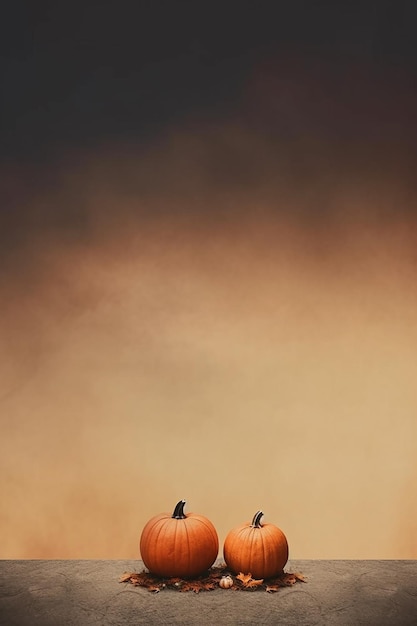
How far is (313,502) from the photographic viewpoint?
269 centimetres

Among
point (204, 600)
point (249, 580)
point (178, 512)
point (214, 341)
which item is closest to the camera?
point (204, 600)

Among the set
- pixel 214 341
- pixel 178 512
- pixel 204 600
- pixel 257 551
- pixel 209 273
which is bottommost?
pixel 204 600

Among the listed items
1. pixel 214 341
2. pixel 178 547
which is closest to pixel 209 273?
pixel 214 341

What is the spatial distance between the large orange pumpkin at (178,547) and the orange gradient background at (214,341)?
18.4 inches

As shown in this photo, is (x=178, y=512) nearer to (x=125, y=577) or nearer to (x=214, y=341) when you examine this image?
(x=125, y=577)

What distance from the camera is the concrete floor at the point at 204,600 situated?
1.86 m

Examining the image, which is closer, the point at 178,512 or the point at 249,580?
the point at 249,580

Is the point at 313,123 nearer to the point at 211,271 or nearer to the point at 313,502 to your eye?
the point at 211,271

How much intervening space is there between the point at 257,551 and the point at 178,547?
0.88 ft

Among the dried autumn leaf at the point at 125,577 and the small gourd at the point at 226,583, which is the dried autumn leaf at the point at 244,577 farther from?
the dried autumn leaf at the point at 125,577

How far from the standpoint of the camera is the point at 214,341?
2.73 m

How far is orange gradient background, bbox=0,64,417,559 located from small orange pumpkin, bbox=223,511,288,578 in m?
0.48

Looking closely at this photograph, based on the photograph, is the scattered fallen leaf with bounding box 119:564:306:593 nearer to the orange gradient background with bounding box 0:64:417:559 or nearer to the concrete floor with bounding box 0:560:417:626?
the concrete floor with bounding box 0:560:417:626

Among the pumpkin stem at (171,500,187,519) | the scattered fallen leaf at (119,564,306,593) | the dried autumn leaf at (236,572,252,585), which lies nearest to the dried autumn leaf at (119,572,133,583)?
the scattered fallen leaf at (119,564,306,593)
